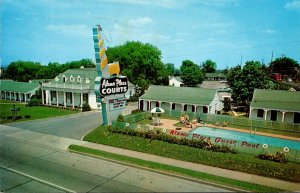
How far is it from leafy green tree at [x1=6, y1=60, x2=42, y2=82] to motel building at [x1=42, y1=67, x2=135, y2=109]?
48.9m

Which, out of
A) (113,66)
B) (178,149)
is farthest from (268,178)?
(113,66)

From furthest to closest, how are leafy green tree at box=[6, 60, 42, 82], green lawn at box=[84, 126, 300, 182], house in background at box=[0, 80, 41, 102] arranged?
1. leafy green tree at box=[6, 60, 42, 82]
2. house in background at box=[0, 80, 41, 102]
3. green lawn at box=[84, 126, 300, 182]

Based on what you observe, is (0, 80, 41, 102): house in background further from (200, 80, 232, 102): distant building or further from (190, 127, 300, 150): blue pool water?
(200, 80, 232, 102): distant building

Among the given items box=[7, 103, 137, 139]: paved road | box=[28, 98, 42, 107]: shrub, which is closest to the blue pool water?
box=[7, 103, 137, 139]: paved road

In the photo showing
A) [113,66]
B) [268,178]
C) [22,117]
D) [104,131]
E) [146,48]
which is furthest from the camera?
[146,48]

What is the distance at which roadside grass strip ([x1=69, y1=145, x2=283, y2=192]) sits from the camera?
16703 millimetres

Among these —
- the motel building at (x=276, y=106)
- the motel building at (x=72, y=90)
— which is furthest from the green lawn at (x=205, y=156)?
the motel building at (x=72, y=90)

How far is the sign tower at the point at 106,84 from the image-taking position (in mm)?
28828

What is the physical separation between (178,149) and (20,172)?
503 inches

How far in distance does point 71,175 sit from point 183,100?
26874 millimetres

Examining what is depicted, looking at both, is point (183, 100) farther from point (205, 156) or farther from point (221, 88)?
point (221, 88)

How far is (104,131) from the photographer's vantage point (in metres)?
28.4

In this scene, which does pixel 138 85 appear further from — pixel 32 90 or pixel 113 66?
pixel 113 66

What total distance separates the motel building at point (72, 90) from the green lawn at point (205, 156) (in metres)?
20.8
